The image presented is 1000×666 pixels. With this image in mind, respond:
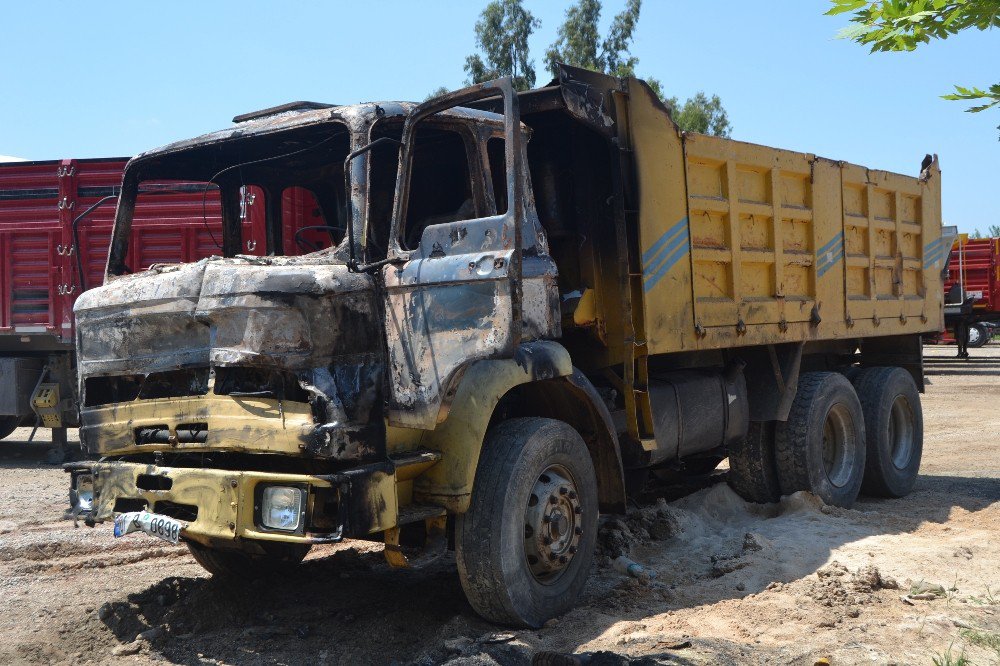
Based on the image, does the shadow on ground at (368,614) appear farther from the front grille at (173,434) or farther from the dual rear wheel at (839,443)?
the dual rear wheel at (839,443)

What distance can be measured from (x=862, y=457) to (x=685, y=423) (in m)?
2.47

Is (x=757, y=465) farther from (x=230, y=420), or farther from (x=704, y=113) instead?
(x=704, y=113)

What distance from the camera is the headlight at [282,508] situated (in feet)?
12.5

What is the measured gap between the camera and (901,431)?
8.67 meters

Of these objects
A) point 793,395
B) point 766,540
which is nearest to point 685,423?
point 766,540

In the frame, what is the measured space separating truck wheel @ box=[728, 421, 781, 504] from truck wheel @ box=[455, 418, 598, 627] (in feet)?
9.15

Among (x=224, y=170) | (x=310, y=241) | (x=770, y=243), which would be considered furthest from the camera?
(x=770, y=243)

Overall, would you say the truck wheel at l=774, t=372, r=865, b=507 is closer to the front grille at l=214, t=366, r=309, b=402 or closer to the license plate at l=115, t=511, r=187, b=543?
the front grille at l=214, t=366, r=309, b=402

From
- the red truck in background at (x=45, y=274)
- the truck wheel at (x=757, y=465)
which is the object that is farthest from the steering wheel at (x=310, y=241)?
the red truck in background at (x=45, y=274)

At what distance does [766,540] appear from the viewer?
19.2 feet

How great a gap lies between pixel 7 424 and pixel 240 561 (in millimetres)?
6984

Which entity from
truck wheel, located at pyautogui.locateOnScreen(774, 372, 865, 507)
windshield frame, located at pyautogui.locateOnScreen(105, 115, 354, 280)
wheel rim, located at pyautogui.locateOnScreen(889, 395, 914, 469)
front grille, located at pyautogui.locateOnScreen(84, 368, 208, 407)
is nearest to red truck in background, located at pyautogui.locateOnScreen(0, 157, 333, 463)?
windshield frame, located at pyautogui.locateOnScreen(105, 115, 354, 280)

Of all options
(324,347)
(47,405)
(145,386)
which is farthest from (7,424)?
(324,347)

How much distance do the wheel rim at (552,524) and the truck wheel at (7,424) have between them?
7846 millimetres
